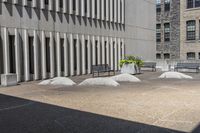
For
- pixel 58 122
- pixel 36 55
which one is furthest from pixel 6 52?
pixel 58 122

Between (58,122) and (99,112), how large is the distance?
5.41ft

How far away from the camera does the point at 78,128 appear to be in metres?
6.90

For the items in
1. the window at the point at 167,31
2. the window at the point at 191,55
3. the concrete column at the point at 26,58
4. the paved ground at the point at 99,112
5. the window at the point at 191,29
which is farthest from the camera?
the window at the point at 167,31

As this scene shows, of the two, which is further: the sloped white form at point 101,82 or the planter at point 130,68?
the planter at point 130,68

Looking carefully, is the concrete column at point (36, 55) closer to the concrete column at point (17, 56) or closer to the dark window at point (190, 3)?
the concrete column at point (17, 56)

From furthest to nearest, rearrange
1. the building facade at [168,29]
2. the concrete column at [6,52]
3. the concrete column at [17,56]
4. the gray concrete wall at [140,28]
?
the building facade at [168,29], the gray concrete wall at [140,28], the concrete column at [17,56], the concrete column at [6,52]

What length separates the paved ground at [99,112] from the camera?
273 inches

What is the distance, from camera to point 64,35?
802 inches

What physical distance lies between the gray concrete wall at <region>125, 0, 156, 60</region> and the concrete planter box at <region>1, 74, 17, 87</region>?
50.3 feet

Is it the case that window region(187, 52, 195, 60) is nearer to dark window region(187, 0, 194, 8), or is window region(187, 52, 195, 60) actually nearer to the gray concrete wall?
dark window region(187, 0, 194, 8)

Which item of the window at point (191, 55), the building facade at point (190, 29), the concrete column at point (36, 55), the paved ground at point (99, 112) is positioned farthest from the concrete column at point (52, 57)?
the window at point (191, 55)

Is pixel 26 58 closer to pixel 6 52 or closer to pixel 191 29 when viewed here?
pixel 6 52

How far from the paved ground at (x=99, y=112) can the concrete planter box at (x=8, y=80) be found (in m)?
2.42

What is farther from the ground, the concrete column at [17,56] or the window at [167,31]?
the window at [167,31]
